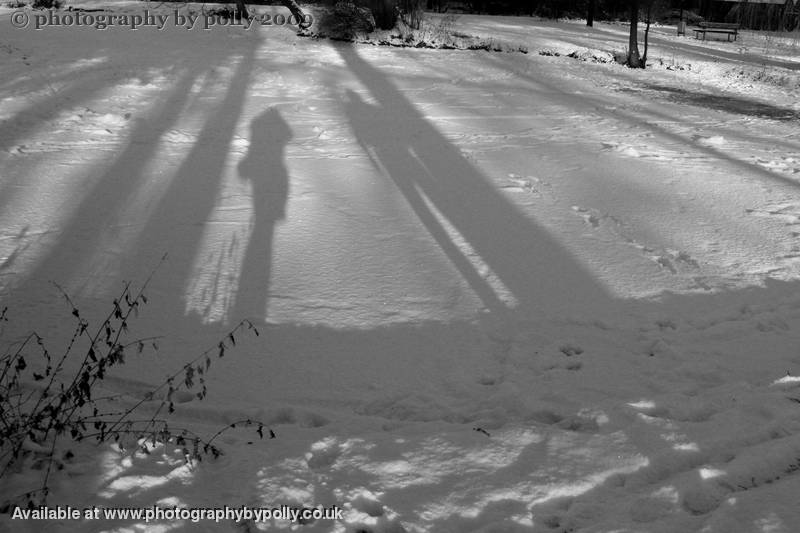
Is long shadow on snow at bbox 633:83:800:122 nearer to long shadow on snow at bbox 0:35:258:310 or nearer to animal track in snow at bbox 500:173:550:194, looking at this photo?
animal track in snow at bbox 500:173:550:194

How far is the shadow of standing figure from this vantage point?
4637mm

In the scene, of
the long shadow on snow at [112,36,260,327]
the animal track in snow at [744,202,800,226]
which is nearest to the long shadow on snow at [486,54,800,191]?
the animal track in snow at [744,202,800,226]

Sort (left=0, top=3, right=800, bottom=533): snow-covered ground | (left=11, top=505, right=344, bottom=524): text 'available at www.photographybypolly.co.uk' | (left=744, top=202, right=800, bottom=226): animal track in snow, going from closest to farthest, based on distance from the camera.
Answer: (left=11, top=505, right=344, bottom=524): text 'available at www.photographybypolly.co.uk' → (left=0, top=3, right=800, bottom=533): snow-covered ground → (left=744, top=202, right=800, bottom=226): animal track in snow

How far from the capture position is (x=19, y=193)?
20.7 ft

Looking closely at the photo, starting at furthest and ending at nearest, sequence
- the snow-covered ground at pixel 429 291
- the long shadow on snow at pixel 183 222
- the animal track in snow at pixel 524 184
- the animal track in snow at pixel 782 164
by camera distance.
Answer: the animal track in snow at pixel 782 164 < the animal track in snow at pixel 524 184 < the long shadow on snow at pixel 183 222 < the snow-covered ground at pixel 429 291

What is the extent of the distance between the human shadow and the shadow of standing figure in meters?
1.13

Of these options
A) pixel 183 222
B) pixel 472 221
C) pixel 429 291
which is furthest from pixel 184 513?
pixel 472 221

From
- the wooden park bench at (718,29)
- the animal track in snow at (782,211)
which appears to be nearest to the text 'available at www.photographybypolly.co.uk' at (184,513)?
the animal track in snow at (782,211)

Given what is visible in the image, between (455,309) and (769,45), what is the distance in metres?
23.8

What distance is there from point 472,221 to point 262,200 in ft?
6.91

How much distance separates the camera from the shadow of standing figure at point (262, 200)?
15.2 ft

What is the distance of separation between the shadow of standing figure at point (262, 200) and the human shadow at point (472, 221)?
1.13m

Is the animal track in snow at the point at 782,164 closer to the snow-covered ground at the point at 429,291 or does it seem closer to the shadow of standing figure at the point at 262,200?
the snow-covered ground at the point at 429,291

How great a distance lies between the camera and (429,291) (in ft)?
15.8
